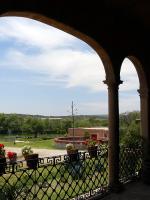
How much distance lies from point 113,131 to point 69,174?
3.17ft

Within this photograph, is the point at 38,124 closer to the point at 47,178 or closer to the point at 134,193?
the point at 134,193

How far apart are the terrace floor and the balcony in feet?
0.45

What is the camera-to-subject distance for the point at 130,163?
6.14m

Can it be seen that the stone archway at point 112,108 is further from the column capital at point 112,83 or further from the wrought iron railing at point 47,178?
the wrought iron railing at point 47,178

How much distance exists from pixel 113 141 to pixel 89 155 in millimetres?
443

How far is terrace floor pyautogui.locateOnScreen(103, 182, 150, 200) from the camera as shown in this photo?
197 inches

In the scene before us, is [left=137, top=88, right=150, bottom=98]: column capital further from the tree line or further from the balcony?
the tree line

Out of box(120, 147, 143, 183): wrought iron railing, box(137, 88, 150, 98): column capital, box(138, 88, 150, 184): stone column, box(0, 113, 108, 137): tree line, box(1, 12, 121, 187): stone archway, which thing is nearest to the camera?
box(1, 12, 121, 187): stone archway

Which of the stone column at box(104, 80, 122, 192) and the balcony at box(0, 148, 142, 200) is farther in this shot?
the stone column at box(104, 80, 122, 192)

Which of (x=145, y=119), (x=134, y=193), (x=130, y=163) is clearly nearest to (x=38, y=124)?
(x=145, y=119)

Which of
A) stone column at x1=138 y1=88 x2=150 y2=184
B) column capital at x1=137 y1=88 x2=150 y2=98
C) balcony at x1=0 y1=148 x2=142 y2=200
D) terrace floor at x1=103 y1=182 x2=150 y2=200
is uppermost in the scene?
column capital at x1=137 y1=88 x2=150 y2=98

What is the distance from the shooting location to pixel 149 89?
6379mm

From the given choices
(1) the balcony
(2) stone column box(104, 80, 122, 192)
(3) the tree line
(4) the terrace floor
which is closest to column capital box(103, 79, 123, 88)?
(2) stone column box(104, 80, 122, 192)

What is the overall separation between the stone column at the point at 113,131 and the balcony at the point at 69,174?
201 millimetres
